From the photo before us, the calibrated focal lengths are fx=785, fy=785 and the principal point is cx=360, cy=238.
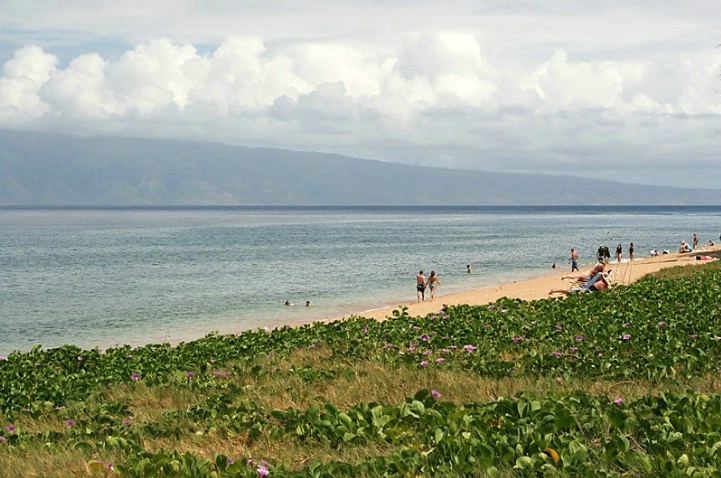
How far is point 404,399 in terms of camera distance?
1066 cm

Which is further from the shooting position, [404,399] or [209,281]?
[209,281]

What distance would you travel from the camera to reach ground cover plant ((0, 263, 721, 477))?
7.04 m

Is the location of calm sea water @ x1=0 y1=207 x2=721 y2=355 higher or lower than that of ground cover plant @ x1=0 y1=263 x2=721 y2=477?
lower

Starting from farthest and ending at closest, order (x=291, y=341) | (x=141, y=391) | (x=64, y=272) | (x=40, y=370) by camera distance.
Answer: (x=64, y=272), (x=291, y=341), (x=40, y=370), (x=141, y=391)

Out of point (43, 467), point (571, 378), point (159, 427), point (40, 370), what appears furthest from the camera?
point (40, 370)

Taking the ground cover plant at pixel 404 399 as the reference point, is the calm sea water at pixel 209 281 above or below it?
below

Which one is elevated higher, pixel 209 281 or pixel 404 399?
pixel 404 399

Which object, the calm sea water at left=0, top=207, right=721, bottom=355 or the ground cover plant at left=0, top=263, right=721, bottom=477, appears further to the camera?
the calm sea water at left=0, top=207, right=721, bottom=355

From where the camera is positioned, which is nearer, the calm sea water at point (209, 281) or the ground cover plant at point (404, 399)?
the ground cover plant at point (404, 399)

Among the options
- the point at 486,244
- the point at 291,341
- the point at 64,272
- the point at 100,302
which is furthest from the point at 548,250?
the point at 291,341

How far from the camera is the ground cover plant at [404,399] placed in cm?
704

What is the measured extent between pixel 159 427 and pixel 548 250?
84.6m

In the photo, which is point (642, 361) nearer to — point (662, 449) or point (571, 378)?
point (571, 378)

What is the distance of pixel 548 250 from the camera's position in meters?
90.7
